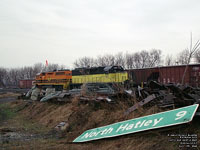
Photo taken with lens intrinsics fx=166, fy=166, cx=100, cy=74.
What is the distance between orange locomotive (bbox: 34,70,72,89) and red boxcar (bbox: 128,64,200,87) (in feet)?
28.2

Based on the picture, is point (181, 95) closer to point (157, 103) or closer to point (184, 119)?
point (157, 103)

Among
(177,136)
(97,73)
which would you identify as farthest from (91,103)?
(97,73)

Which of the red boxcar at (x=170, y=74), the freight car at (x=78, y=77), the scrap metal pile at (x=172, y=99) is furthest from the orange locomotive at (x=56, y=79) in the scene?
the scrap metal pile at (x=172, y=99)

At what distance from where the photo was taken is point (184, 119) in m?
3.58

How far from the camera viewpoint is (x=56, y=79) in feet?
77.8

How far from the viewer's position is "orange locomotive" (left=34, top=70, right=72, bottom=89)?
22.8m

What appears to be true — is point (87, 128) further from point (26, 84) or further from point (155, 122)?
point (26, 84)

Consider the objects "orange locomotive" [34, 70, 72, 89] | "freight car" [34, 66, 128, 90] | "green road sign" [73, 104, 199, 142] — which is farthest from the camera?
"orange locomotive" [34, 70, 72, 89]

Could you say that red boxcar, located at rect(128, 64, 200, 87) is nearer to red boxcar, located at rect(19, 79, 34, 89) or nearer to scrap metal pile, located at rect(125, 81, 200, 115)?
scrap metal pile, located at rect(125, 81, 200, 115)

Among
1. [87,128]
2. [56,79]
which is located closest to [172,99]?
[87,128]

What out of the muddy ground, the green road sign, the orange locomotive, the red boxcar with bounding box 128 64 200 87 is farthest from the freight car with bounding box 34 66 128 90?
the green road sign

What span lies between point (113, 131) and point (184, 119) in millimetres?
2396

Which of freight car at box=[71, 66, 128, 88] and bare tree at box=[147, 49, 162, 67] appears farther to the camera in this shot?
bare tree at box=[147, 49, 162, 67]

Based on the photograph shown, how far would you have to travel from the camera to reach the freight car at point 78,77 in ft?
60.4
